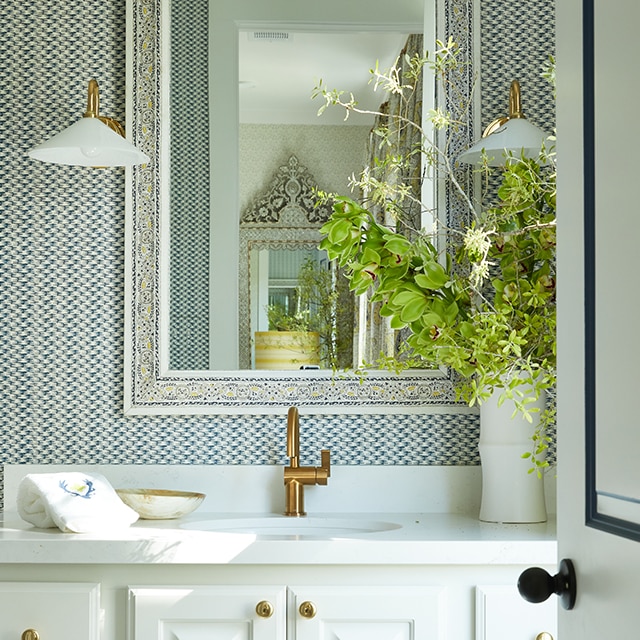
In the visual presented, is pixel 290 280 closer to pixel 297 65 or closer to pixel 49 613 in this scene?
pixel 297 65

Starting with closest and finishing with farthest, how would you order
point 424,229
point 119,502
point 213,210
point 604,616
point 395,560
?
point 604,616, point 395,560, point 119,502, point 424,229, point 213,210

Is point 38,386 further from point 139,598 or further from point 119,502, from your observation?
point 139,598

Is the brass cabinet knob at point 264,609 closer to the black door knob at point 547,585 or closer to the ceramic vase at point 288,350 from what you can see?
the ceramic vase at point 288,350

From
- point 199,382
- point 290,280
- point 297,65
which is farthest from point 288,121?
point 199,382

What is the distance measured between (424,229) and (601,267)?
133 cm

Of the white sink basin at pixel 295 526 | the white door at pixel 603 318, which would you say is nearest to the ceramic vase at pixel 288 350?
the white sink basin at pixel 295 526

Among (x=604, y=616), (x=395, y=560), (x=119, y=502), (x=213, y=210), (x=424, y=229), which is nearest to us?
(x=604, y=616)

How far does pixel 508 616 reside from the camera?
1.79 m

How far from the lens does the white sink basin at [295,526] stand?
2092 millimetres

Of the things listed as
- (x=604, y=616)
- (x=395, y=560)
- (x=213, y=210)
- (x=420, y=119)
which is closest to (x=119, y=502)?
(x=395, y=560)

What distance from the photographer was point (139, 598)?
1786 millimetres

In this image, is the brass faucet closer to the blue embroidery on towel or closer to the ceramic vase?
the ceramic vase

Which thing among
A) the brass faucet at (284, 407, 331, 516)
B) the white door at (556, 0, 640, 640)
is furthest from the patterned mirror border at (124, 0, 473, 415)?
the white door at (556, 0, 640, 640)

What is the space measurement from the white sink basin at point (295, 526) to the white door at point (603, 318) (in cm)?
113
